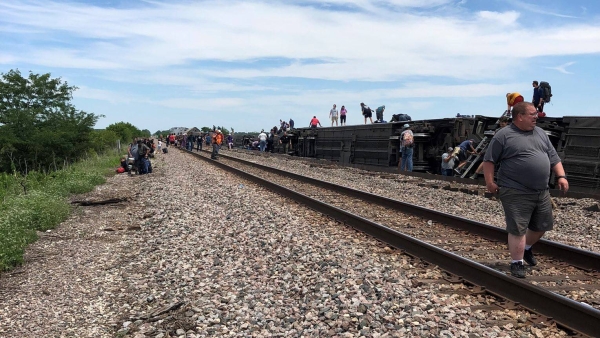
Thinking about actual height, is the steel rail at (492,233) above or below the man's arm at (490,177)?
below

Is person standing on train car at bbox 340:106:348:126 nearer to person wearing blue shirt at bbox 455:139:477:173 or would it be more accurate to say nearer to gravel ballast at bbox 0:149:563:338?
person wearing blue shirt at bbox 455:139:477:173

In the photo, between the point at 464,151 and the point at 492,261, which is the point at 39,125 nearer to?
the point at 464,151

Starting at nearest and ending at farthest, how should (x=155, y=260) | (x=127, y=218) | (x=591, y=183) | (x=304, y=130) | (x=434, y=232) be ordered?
(x=155, y=260) → (x=434, y=232) → (x=127, y=218) → (x=591, y=183) → (x=304, y=130)

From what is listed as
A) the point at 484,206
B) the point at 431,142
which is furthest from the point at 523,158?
the point at 431,142

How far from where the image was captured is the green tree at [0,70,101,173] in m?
33.9

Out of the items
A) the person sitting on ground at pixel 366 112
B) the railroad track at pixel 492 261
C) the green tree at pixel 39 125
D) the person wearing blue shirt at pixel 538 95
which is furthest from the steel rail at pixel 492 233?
the green tree at pixel 39 125

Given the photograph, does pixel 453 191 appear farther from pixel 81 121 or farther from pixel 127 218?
pixel 81 121

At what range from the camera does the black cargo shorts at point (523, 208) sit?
5.01 metres

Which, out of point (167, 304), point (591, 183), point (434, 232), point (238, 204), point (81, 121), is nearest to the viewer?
point (167, 304)

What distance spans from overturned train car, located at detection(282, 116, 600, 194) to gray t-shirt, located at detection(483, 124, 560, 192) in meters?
8.84

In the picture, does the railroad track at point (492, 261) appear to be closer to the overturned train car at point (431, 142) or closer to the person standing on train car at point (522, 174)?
the person standing on train car at point (522, 174)

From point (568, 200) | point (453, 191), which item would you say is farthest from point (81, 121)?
point (568, 200)

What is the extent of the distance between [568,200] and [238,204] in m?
7.32

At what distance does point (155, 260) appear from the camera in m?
6.58
